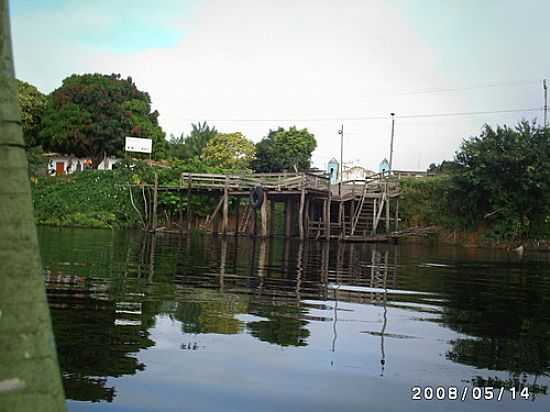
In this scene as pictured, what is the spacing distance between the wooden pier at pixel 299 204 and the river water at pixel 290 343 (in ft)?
61.2

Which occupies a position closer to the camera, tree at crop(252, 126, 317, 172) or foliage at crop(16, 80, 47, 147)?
foliage at crop(16, 80, 47, 147)

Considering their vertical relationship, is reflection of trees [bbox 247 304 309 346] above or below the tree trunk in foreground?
below

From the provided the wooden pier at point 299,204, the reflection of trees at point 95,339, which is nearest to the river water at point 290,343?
the reflection of trees at point 95,339

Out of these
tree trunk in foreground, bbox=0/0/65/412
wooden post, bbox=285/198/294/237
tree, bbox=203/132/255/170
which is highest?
tree, bbox=203/132/255/170

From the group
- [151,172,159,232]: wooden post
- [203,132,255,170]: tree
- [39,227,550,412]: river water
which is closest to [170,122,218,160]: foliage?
[203,132,255,170]: tree

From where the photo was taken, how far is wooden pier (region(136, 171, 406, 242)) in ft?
100

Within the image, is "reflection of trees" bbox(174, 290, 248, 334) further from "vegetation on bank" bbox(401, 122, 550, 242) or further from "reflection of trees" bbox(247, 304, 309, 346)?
"vegetation on bank" bbox(401, 122, 550, 242)

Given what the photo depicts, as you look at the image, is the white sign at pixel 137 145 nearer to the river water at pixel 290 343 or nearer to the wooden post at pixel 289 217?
the wooden post at pixel 289 217

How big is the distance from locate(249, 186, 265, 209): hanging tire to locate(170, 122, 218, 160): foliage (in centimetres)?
2893

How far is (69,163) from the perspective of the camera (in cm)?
5316

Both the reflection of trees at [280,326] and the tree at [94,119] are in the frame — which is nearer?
the reflection of trees at [280,326]

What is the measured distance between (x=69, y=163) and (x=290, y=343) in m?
50.6

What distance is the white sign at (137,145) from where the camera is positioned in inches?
1785

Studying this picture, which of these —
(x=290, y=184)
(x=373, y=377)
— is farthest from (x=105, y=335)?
(x=290, y=184)
